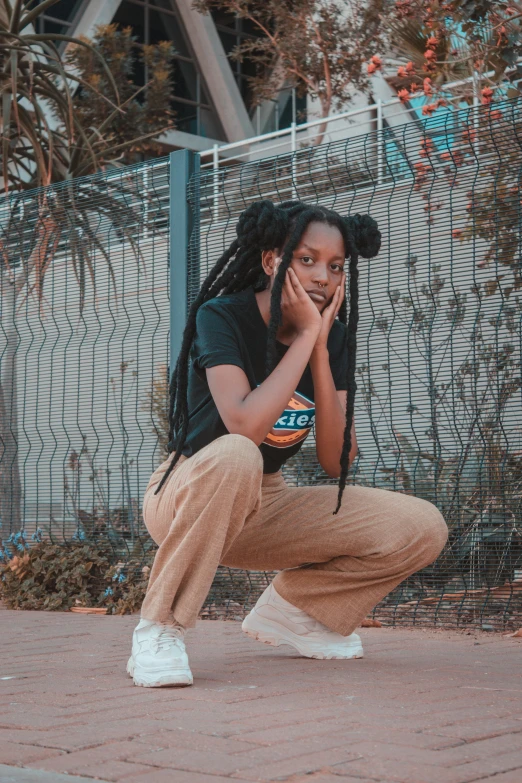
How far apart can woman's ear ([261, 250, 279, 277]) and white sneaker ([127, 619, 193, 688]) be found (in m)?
1.20

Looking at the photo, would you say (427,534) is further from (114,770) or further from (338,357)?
(114,770)

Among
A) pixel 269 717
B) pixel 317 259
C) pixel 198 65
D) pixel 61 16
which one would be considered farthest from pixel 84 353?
pixel 198 65

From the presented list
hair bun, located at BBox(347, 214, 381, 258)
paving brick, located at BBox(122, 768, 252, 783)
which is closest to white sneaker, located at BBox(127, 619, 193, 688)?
paving brick, located at BBox(122, 768, 252, 783)

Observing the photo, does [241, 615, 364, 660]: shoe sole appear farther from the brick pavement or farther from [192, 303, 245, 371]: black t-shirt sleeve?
[192, 303, 245, 371]: black t-shirt sleeve

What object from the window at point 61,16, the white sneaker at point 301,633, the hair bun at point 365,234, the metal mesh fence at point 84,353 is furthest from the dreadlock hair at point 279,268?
the window at point 61,16

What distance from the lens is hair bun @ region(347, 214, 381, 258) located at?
3451mm


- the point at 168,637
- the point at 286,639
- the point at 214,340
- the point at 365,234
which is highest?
the point at 365,234

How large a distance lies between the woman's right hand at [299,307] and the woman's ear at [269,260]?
0.35ft

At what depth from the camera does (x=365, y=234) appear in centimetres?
344

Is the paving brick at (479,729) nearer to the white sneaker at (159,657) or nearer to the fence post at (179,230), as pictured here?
the white sneaker at (159,657)

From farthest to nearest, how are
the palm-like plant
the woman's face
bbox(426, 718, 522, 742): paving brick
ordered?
the palm-like plant → the woman's face → bbox(426, 718, 522, 742): paving brick

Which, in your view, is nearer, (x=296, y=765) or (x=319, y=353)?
(x=296, y=765)

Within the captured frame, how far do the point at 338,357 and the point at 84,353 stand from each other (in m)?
2.71

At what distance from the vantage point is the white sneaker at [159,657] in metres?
3.02
